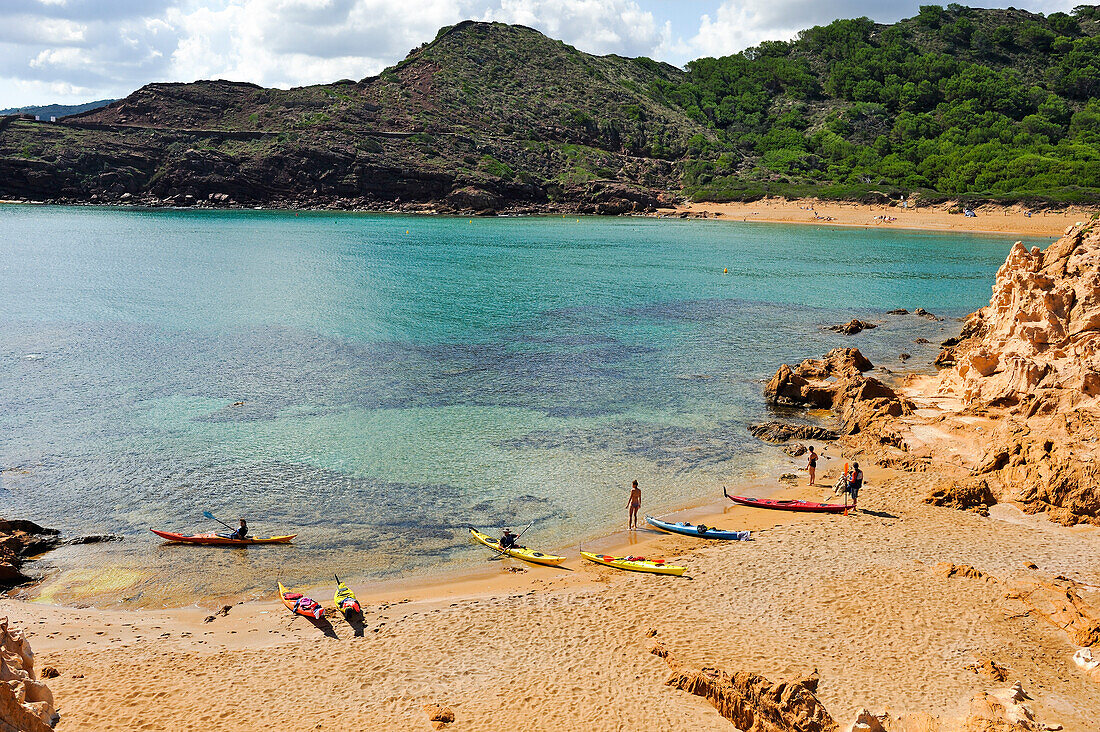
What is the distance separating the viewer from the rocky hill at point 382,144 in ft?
414

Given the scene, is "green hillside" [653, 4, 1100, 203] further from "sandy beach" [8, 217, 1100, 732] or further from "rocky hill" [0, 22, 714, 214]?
"sandy beach" [8, 217, 1100, 732]

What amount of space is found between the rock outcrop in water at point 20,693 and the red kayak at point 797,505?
16498 millimetres

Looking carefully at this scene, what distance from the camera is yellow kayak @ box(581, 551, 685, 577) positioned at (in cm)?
1702

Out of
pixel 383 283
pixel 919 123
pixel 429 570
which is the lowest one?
pixel 429 570

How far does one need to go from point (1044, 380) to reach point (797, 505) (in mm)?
10562

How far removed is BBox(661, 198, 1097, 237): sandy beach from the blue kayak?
281 feet

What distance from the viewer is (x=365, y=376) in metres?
34.0

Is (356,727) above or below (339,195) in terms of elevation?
below

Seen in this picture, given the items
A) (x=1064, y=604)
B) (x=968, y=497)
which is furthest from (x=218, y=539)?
(x=968, y=497)

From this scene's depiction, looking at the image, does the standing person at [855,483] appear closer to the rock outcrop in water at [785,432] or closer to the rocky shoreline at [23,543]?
the rock outcrop in water at [785,432]

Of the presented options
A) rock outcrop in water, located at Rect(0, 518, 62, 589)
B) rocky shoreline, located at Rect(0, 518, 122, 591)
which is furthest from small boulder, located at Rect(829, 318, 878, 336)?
rock outcrop in water, located at Rect(0, 518, 62, 589)

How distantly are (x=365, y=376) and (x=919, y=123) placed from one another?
137 meters

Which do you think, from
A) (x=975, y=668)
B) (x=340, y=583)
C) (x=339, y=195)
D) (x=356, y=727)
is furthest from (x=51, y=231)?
(x=975, y=668)

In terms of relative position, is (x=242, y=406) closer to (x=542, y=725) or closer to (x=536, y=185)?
(x=542, y=725)
